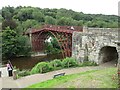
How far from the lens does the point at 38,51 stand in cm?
4753

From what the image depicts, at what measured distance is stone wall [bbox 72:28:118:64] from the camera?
75.2ft

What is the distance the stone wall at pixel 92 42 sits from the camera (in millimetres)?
22923

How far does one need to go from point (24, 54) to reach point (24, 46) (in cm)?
157

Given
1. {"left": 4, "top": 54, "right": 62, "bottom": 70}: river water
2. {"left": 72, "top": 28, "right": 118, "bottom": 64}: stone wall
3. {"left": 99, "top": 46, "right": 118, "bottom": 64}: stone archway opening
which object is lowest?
{"left": 4, "top": 54, "right": 62, "bottom": 70}: river water

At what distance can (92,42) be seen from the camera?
80.9ft

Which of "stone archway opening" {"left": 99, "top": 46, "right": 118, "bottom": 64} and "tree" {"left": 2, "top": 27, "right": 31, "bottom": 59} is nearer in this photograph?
"stone archway opening" {"left": 99, "top": 46, "right": 118, "bottom": 64}

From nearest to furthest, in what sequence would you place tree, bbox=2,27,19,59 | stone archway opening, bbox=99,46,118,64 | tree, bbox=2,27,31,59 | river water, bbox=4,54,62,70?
stone archway opening, bbox=99,46,118,64 → river water, bbox=4,54,62,70 → tree, bbox=2,27,19,59 → tree, bbox=2,27,31,59

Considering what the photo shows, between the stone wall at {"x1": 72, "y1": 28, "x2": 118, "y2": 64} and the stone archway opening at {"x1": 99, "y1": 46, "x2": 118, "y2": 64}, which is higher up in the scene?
the stone wall at {"x1": 72, "y1": 28, "x2": 118, "y2": 64}

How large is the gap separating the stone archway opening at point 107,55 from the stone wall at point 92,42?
65 cm

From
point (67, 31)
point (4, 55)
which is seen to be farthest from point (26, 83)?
point (4, 55)

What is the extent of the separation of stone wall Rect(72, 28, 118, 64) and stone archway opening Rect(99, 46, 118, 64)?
65 centimetres

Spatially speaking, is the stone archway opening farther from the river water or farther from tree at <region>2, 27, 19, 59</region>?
tree at <region>2, 27, 19, 59</region>

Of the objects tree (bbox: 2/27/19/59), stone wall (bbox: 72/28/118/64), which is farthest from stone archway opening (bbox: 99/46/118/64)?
tree (bbox: 2/27/19/59)

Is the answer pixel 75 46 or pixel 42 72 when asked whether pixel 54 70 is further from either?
pixel 75 46
